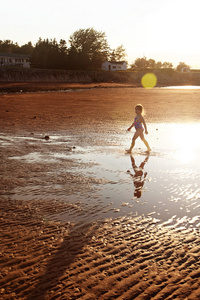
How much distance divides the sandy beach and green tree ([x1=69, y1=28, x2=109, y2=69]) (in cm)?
6490

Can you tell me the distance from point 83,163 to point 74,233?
13.0 ft

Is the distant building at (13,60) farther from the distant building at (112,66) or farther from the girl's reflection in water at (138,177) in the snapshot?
the girl's reflection in water at (138,177)

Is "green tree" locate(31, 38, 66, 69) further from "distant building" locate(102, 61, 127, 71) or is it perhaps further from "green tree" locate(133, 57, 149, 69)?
"green tree" locate(133, 57, 149, 69)

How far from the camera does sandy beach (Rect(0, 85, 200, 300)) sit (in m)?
3.31

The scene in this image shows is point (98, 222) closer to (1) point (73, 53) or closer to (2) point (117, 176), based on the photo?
(2) point (117, 176)

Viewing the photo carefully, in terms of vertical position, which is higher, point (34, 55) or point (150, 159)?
point (34, 55)

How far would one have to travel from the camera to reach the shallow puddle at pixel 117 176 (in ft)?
17.3

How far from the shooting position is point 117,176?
7.22 meters

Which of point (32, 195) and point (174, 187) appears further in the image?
point (174, 187)

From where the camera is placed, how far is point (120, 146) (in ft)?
34.6

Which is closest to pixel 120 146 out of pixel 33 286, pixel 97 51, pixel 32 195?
pixel 32 195

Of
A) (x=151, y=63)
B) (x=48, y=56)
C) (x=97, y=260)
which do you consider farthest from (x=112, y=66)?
(x=97, y=260)

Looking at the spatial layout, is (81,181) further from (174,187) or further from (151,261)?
(151,261)

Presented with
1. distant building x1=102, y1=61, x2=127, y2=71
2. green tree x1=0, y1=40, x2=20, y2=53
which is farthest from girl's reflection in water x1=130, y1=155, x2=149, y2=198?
green tree x1=0, y1=40, x2=20, y2=53
